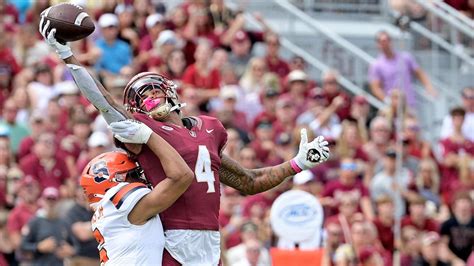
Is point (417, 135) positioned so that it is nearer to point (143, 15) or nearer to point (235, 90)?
point (235, 90)

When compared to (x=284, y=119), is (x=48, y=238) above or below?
above

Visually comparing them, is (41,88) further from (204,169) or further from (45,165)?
(204,169)

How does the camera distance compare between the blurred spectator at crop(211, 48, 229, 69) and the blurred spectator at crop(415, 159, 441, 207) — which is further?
the blurred spectator at crop(211, 48, 229, 69)

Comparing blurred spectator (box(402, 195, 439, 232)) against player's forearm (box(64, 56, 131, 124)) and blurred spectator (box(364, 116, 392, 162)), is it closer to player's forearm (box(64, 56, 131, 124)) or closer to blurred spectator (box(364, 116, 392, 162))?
blurred spectator (box(364, 116, 392, 162))

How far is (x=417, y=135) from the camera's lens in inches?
669

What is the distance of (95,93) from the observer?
8312 millimetres

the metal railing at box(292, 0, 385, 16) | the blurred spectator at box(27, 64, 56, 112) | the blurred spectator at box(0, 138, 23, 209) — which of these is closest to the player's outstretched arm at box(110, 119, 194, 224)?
the blurred spectator at box(0, 138, 23, 209)

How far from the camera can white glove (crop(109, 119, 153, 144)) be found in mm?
8102

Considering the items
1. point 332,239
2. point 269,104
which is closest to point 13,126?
point 269,104

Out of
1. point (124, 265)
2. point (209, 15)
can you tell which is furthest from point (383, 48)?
point (124, 265)

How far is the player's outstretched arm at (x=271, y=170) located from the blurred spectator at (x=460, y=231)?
5.84m

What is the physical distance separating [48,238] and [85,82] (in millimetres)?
5734

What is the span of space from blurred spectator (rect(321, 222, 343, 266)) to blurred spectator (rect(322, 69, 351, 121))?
10.7 feet

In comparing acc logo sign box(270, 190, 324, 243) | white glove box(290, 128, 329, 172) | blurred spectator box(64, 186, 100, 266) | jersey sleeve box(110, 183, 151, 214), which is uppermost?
jersey sleeve box(110, 183, 151, 214)
